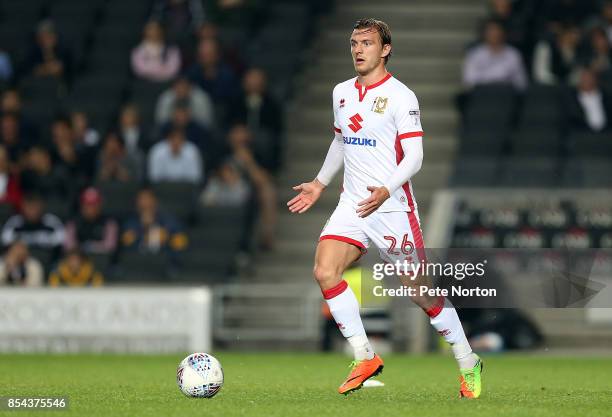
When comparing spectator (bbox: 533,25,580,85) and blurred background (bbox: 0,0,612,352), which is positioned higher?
spectator (bbox: 533,25,580,85)

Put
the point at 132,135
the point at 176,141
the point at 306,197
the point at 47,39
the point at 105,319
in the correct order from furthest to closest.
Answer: the point at 47,39, the point at 132,135, the point at 176,141, the point at 105,319, the point at 306,197

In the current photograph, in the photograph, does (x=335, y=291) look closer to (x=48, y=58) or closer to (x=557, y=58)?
(x=557, y=58)

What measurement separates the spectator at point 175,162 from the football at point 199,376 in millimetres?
10004

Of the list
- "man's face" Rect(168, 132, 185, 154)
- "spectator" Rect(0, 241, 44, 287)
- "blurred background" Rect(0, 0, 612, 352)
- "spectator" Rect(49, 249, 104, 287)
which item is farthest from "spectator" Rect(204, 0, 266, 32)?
"spectator" Rect(0, 241, 44, 287)

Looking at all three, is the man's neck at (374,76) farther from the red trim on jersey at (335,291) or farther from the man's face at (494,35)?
the man's face at (494,35)

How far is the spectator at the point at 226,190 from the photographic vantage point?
19.1m

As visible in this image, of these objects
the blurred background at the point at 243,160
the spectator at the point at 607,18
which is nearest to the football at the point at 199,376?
the blurred background at the point at 243,160

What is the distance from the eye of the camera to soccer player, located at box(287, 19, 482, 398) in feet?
30.8

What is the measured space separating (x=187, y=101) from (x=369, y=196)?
35.7ft

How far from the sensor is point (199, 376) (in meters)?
9.30

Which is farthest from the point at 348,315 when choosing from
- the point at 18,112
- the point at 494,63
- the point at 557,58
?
the point at 18,112

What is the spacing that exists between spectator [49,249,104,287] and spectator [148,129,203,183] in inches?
72.3

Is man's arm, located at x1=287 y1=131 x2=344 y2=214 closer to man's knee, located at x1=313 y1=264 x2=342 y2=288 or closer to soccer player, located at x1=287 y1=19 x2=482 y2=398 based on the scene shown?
soccer player, located at x1=287 y1=19 x2=482 y2=398

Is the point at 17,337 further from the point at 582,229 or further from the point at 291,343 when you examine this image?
the point at 582,229
